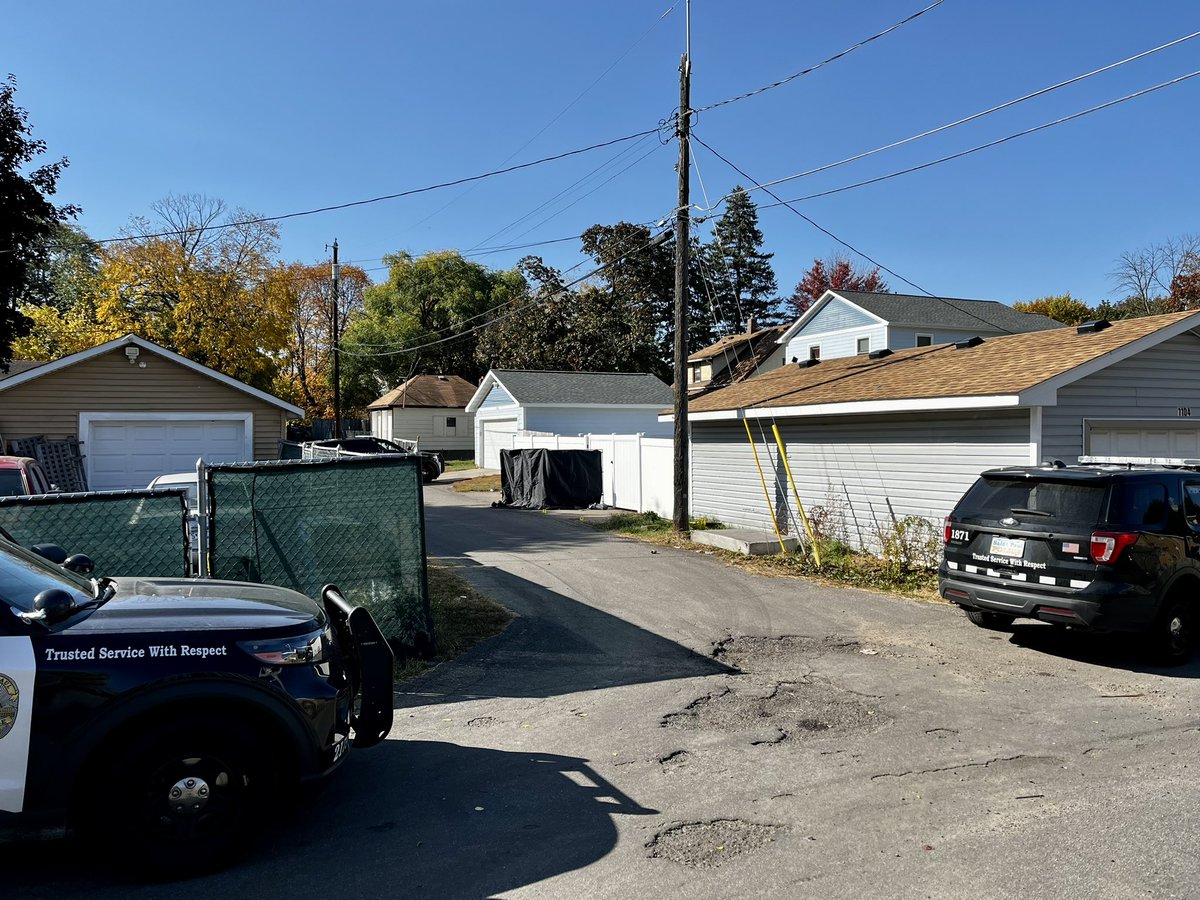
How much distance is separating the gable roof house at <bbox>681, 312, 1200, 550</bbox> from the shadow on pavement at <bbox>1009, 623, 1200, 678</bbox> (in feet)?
10.2

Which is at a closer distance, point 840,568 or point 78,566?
point 78,566

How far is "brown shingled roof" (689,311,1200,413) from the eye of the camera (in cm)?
1183

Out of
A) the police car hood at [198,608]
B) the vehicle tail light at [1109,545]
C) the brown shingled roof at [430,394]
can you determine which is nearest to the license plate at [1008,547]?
the vehicle tail light at [1109,545]

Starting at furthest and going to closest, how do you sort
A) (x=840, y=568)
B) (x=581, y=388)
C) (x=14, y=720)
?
(x=581, y=388) → (x=840, y=568) → (x=14, y=720)

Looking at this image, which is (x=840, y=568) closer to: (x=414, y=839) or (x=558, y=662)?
(x=558, y=662)

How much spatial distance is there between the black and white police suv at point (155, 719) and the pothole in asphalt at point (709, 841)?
166cm

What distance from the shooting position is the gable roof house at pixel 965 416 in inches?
460

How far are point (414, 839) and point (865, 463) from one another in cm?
1111

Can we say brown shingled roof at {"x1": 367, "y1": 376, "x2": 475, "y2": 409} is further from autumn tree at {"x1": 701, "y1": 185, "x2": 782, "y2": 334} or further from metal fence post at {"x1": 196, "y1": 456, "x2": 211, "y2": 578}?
metal fence post at {"x1": 196, "y1": 456, "x2": 211, "y2": 578}

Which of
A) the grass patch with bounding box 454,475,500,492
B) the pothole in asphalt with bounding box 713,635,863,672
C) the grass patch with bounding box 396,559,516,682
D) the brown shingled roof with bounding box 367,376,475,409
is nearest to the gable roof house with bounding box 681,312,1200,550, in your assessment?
the pothole in asphalt with bounding box 713,635,863,672

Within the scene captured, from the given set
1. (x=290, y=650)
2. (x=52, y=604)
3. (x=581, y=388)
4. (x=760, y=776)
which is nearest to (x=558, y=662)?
(x=760, y=776)

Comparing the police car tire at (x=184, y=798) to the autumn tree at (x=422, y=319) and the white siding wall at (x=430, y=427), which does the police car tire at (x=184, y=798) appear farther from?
the autumn tree at (x=422, y=319)

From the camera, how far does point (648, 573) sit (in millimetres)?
12766

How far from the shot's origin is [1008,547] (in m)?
8.05
